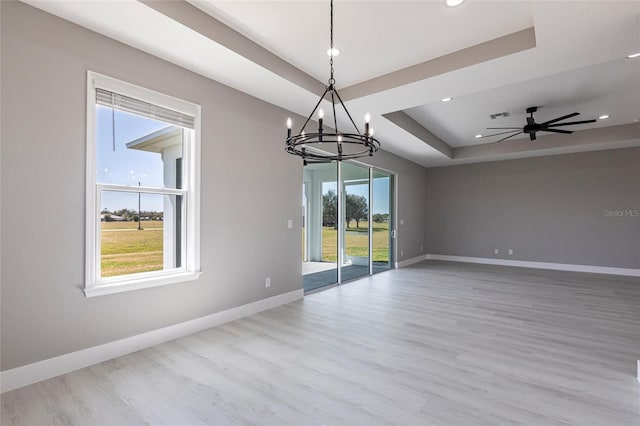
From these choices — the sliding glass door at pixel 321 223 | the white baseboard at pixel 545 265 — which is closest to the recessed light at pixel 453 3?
the sliding glass door at pixel 321 223

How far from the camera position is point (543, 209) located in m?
7.74

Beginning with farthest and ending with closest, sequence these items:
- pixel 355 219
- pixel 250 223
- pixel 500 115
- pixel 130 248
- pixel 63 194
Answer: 1. pixel 355 219
2. pixel 500 115
3. pixel 250 223
4. pixel 130 248
5. pixel 63 194

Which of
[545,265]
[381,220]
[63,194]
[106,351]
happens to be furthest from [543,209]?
[63,194]

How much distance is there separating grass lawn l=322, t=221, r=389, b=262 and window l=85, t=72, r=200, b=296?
11.7 feet

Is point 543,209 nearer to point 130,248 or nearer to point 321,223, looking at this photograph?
point 321,223

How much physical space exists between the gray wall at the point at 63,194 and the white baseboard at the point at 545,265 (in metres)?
7.31

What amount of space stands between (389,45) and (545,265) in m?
7.33

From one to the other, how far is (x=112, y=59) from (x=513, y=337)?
4.71 m

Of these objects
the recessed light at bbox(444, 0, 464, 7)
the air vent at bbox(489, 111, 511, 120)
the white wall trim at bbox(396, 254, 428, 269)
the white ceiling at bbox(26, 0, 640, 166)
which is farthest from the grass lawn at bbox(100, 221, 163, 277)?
the white wall trim at bbox(396, 254, 428, 269)

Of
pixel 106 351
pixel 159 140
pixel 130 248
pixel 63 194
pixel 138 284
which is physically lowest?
pixel 106 351

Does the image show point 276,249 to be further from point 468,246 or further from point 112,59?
point 468,246

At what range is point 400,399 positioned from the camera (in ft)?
6.91

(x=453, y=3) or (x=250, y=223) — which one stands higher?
(x=453, y=3)

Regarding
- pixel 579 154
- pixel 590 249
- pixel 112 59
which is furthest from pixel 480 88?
pixel 590 249
